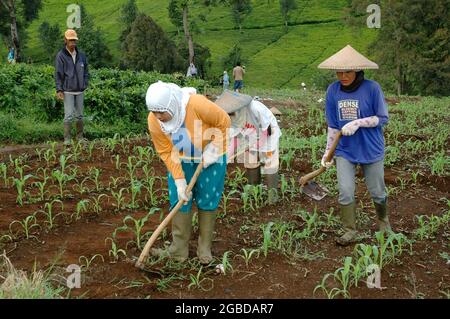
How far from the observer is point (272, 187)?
227 inches

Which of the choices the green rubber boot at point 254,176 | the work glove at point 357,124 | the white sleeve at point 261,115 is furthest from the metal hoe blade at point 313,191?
the work glove at point 357,124

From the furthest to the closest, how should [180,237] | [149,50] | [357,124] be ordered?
[149,50]
[357,124]
[180,237]

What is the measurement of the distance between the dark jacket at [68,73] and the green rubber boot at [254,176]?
317cm

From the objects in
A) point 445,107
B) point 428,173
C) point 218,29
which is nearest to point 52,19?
point 218,29

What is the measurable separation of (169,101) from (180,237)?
1043 mm

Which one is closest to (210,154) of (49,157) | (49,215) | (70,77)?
(49,215)

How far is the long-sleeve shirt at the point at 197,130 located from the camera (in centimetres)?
384

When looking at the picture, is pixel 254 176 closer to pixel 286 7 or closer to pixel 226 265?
pixel 226 265

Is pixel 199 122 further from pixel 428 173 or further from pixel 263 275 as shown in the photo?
pixel 428 173

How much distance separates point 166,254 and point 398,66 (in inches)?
1185

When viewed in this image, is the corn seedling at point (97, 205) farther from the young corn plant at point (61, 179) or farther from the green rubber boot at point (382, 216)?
the green rubber boot at point (382, 216)

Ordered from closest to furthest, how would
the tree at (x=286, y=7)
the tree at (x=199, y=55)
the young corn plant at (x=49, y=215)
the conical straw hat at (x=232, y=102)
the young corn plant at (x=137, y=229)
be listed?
the young corn plant at (x=137, y=229), the young corn plant at (x=49, y=215), the conical straw hat at (x=232, y=102), the tree at (x=199, y=55), the tree at (x=286, y=7)

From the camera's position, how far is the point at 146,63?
37.9 metres
